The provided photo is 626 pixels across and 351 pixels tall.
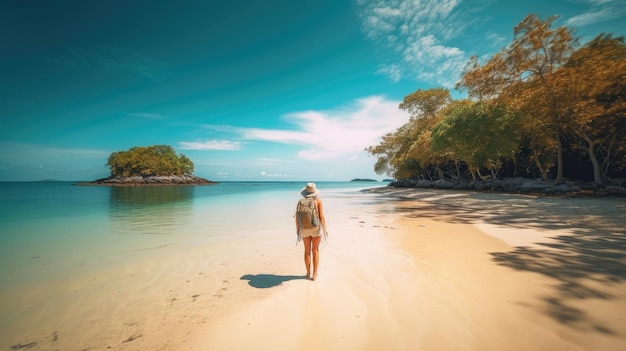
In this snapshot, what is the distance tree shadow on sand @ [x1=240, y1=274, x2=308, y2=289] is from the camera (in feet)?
15.6

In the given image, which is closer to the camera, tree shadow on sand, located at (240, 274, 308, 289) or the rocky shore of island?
tree shadow on sand, located at (240, 274, 308, 289)

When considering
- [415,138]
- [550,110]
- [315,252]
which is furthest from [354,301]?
[415,138]

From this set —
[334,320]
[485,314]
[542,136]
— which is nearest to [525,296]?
[485,314]

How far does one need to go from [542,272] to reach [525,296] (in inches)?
57.1

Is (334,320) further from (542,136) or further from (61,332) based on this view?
(542,136)

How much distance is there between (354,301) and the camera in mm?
3947

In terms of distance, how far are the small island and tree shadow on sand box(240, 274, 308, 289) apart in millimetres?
96610

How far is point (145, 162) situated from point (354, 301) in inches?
4043

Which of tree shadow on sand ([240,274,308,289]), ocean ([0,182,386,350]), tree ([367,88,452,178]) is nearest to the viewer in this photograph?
ocean ([0,182,386,350])

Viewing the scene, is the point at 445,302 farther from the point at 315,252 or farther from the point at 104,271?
the point at 104,271

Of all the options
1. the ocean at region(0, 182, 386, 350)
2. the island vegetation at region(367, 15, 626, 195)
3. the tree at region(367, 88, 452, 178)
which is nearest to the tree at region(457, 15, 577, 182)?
the island vegetation at region(367, 15, 626, 195)

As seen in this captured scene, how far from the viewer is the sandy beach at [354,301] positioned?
296 centimetres

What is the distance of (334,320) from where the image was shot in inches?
134

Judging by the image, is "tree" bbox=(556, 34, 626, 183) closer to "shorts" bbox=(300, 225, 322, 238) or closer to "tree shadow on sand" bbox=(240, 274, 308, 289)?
"shorts" bbox=(300, 225, 322, 238)
